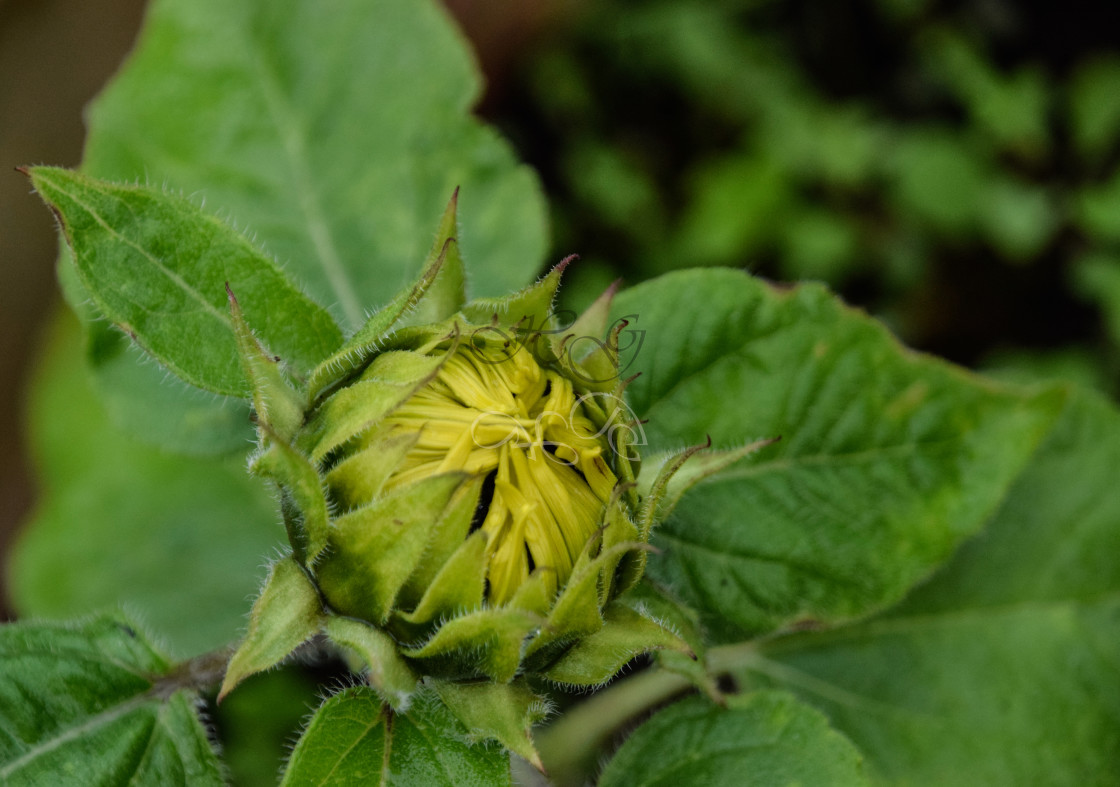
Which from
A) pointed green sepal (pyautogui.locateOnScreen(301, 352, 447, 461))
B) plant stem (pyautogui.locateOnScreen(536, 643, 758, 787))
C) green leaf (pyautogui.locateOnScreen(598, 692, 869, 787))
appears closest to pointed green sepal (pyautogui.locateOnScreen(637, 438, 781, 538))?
pointed green sepal (pyautogui.locateOnScreen(301, 352, 447, 461))

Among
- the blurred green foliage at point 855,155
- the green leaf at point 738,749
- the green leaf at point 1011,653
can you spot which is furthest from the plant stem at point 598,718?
the blurred green foliage at point 855,155

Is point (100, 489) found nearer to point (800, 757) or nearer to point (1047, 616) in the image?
point (800, 757)

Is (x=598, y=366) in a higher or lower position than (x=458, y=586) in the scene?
higher

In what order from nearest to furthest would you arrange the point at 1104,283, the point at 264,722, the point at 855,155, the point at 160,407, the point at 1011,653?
the point at 160,407
the point at 1011,653
the point at 264,722
the point at 1104,283
the point at 855,155

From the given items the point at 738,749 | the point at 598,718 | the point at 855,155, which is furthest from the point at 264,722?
the point at 855,155

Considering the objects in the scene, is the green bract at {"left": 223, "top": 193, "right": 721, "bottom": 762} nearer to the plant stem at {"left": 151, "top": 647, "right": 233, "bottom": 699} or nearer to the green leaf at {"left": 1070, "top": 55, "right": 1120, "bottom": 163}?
the plant stem at {"left": 151, "top": 647, "right": 233, "bottom": 699}

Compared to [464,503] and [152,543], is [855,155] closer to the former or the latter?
[152,543]

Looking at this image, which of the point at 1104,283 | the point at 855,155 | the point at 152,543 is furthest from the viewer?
the point at 855,155
